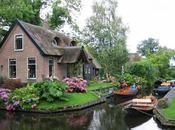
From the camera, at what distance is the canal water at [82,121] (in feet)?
71.0

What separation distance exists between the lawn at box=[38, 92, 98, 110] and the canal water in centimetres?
108

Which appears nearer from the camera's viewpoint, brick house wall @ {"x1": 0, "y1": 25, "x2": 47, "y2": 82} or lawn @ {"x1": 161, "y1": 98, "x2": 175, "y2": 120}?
lawn @ {"x1": 161, "y1": 98, "x2": 175, "y2": 120}

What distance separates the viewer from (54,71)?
40.9 m

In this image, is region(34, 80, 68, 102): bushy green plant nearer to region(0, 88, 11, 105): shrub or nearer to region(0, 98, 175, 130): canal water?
region(0, 98, 175, 130): canal water

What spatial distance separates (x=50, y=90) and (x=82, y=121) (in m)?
5.57

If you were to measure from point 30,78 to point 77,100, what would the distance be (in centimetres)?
1139

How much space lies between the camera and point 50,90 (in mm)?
28203

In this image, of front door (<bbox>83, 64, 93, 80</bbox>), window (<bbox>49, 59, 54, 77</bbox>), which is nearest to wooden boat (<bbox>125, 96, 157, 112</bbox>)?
window (<bbox>49, 59, 54, 77</bbox>)

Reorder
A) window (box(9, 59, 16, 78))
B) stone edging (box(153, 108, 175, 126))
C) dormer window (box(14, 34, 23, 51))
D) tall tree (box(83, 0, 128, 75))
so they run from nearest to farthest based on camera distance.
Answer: stone edging (box(153, 108, 175, 126)) < dormer window (box(14, 34, 23, 51)) < window (box(9, 59, 16, 78)) < tall tree (box(83, 0, 128, 75))

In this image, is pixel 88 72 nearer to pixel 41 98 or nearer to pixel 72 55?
pixel 72 55

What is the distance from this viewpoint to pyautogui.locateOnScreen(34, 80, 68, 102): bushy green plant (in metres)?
28.1

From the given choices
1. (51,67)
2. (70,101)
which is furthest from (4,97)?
(51,67)

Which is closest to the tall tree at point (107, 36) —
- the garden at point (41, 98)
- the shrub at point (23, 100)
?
the garden at point (41, 98)

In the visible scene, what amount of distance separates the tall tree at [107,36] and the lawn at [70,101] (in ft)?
65.1
